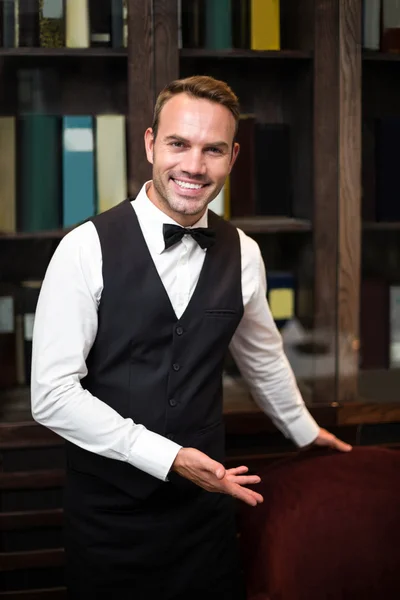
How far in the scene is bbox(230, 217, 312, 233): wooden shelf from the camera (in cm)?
252

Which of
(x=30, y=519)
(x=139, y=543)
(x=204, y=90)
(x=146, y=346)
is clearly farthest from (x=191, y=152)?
(x=30, y=519)

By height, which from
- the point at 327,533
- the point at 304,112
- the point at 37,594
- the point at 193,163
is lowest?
the point at 37,594

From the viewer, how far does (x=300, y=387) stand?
2580mm

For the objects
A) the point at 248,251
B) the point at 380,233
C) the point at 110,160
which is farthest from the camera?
the point at 380,233

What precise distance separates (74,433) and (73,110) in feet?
3.53

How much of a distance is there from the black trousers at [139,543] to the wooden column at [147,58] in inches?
38.0

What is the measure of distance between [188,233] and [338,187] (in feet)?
2.42

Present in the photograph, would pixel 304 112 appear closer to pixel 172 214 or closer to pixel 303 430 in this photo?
pixel 172 214

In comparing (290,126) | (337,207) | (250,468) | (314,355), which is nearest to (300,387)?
(314,355)

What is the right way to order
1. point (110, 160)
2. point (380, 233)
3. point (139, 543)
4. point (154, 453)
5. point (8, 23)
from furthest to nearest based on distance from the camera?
1. point (380, 233)
2. point (110, 160)
3. point (8, 23)
4. point (139, 543)
5. point (154, 453)

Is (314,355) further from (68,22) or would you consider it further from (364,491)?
(68,22)

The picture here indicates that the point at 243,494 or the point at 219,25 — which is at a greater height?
the point at 219,25

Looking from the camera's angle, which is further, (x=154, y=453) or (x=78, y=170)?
(x=78, y=170)

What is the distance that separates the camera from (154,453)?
1742 mm
